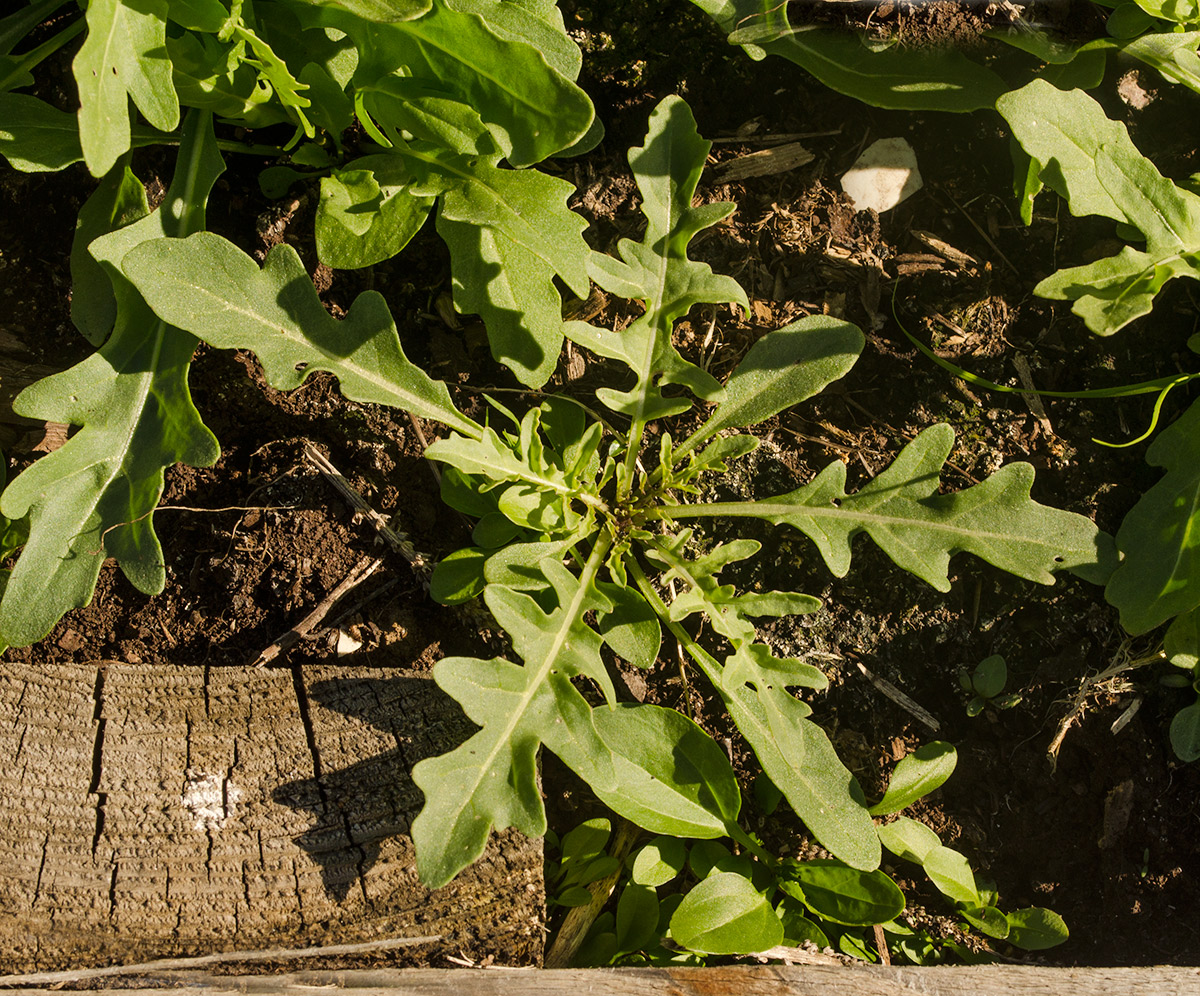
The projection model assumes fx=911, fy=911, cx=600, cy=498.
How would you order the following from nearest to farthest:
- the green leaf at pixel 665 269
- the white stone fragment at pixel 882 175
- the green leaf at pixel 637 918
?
the green leaf at pixel 665 269, the green leaf at pixel 637 918, the white stone fragment at pixel 882 175

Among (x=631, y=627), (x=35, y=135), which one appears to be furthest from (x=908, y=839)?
(x=35, y=135)

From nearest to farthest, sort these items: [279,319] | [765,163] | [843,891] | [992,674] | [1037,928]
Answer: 1. [279,319]
2. [843,891]
3. [1037,928]
4. [992,674]
5. [765,163]

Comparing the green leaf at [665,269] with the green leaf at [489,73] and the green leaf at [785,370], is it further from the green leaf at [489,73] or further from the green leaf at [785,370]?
the green leaf at [489,73]

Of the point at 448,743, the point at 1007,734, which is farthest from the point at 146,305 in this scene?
the point at 1007,734

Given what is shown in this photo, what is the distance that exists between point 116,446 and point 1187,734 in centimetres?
249

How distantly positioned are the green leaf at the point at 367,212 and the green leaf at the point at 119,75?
34 cm

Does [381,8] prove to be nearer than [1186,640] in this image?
Yes

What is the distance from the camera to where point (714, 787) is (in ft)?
6.40

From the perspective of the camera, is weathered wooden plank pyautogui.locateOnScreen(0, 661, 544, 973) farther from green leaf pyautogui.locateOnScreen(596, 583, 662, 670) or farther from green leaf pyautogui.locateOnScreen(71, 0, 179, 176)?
green leaf pyautogui.locateOnScreen(71, 0, 179, 176)

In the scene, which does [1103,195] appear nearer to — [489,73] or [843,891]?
[489,73]

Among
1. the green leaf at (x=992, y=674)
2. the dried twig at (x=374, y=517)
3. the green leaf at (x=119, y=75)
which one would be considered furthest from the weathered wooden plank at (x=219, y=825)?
the green leaf at (x=992, y=674)

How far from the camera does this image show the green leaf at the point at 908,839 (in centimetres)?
204

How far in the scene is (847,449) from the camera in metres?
2.26

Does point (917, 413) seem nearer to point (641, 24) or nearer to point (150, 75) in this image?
point (641, 24)
